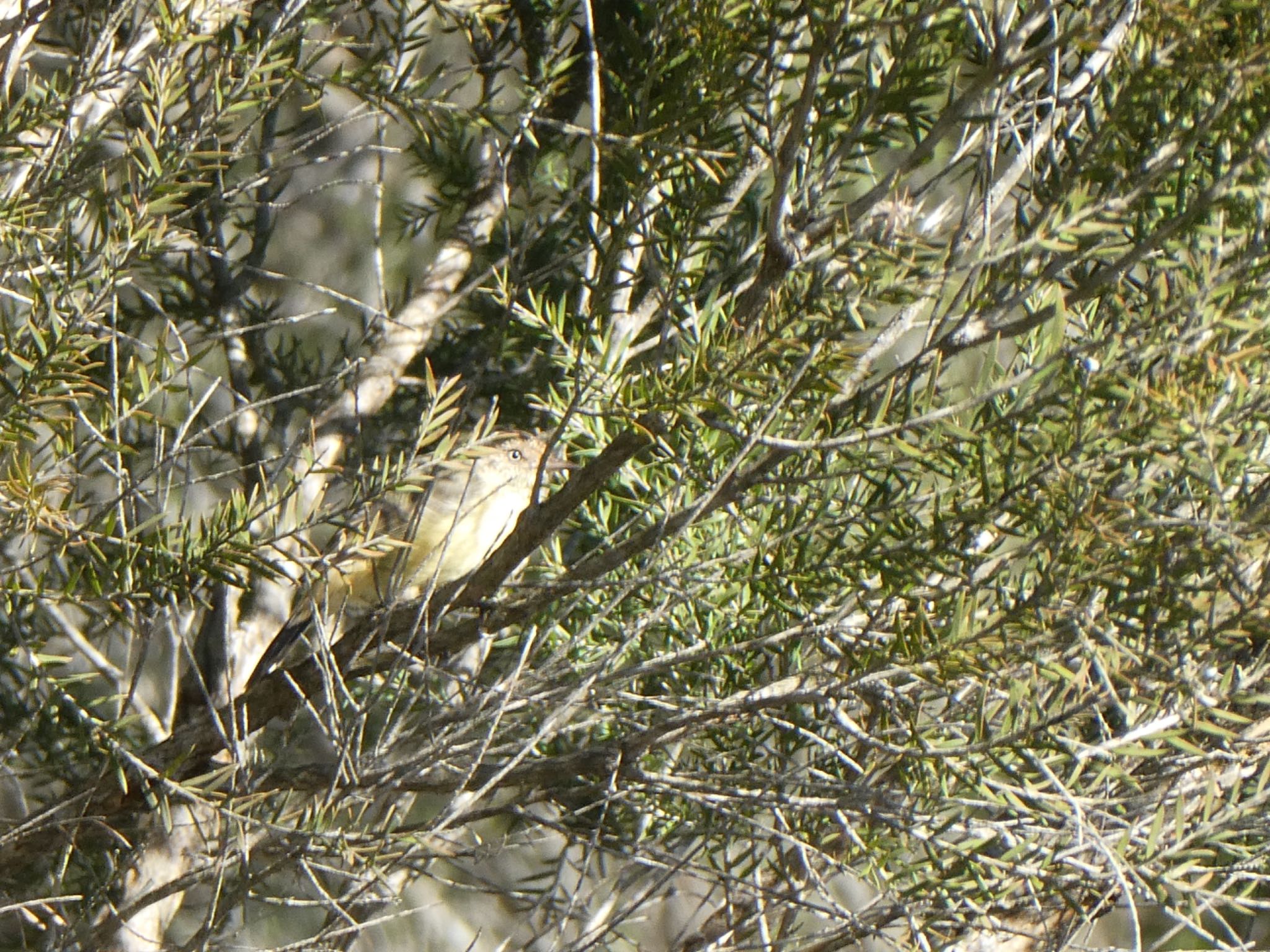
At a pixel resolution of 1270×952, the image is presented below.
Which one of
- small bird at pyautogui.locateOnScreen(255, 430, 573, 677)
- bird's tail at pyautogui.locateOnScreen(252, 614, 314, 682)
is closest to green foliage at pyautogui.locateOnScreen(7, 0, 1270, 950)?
bird's tail at pyautogui.locateOnScreen(252, 614, 314, 682)

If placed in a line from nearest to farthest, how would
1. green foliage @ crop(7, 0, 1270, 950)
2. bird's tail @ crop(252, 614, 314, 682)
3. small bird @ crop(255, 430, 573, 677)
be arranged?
1. green foliage @ crop(7, 0, 1270, 950)
2. bird's tail @ crop(252, 614, 314, 682)
3. small bird @ crop(255, 430, 573, 677)

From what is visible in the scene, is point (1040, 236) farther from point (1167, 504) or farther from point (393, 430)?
point (393, 430)

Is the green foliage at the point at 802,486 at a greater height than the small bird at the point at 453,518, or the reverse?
the green foliage at the point at 802,486

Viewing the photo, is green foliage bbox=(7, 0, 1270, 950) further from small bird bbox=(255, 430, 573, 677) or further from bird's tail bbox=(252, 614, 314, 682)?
small bird bbox=(255, 430, 573, 677)

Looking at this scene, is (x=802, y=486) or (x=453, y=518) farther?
(x=453, y=518)

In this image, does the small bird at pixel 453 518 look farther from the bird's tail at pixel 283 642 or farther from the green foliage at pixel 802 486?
the green foliage at pixel 802 486

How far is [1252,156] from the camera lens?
797 mm

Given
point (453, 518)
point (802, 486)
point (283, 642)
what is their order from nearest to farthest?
point (802, 486) → point (283, 642) → point (453, 518)

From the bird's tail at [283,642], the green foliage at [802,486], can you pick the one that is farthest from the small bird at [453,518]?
the green foliage at [802,486]

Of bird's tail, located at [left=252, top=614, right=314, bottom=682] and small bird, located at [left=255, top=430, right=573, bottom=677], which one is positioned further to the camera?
small bird, located at [left=255, top=430, right=573, bottom=677]

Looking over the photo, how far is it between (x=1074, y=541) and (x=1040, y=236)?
0.20 meters

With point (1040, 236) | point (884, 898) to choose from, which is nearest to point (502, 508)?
point (884, 898)

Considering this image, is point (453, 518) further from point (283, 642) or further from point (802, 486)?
point (802, 486)

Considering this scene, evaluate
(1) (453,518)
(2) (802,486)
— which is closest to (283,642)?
(1) (453,518)
